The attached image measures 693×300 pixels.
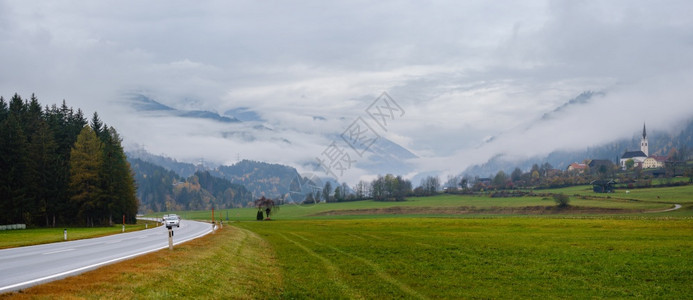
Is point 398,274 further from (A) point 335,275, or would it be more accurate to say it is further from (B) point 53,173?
(B) point 53,173

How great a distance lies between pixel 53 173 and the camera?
10475cm

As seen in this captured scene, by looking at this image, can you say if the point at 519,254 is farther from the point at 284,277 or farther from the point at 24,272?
the point at 24,272

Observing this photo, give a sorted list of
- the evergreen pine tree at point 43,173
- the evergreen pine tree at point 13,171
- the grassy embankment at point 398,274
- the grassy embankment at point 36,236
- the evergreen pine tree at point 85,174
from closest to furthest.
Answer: the grassy embankment at point 398,274 < the grassy embankment at point 36,236 < the evergreen pine tree at point 13,171 < the evergreen pine tree at point 43,173 < the evergreen pine tree at point 85,174

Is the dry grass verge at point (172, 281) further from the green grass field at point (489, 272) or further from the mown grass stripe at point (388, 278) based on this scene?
the mown grass stripe at point (388, 278)

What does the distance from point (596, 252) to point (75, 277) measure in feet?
111

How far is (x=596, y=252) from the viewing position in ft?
124

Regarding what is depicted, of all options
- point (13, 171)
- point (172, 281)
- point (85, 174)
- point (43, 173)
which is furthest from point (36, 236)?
point (172, 281)

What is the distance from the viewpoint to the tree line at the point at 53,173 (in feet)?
311

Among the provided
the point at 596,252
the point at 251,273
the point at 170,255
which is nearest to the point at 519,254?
the point at 596,252

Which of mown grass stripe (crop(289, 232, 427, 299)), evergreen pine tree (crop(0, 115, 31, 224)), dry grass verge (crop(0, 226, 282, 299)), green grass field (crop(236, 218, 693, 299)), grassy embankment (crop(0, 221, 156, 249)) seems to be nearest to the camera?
dry grass verge (crop(0, 226, 282, 299))

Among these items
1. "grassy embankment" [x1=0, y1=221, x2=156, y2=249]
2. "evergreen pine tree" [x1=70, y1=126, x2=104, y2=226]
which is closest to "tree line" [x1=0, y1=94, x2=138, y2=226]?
"evergreen pine tree" [x1=70, y1=126, x2=104, y2=226]

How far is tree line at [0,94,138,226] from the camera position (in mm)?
94750

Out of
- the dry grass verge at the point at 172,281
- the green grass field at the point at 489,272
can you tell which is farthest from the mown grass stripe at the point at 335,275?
the dry grass verge at the point at 172,281

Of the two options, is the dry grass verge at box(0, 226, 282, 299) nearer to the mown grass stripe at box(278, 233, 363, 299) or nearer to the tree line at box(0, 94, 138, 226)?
the mown grass stripe at box(278, 233, 363, 299)
